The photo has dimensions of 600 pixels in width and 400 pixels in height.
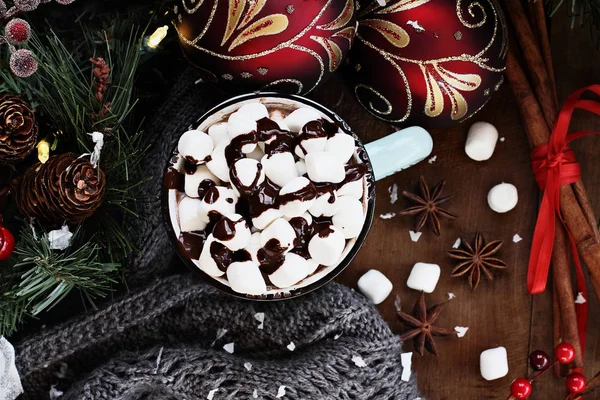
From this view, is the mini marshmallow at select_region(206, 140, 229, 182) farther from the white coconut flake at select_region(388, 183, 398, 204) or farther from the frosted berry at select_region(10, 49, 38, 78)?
the white coconut flake at select_region(388, 183, 398, 204)

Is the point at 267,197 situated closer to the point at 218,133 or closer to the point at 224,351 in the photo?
the point at 218,133

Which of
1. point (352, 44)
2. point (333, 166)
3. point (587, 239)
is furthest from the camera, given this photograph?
point (587, 239)

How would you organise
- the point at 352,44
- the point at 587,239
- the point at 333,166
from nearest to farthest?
the point at 333,166 < the point at 352,44 < the point at 587,239

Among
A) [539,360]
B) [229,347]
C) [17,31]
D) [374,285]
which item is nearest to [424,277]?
[374,285]

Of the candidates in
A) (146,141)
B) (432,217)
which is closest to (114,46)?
Answer: (146,141)

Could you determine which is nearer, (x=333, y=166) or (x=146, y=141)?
(x=333, y=166)

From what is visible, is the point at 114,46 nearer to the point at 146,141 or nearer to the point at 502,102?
the point at 146,141
